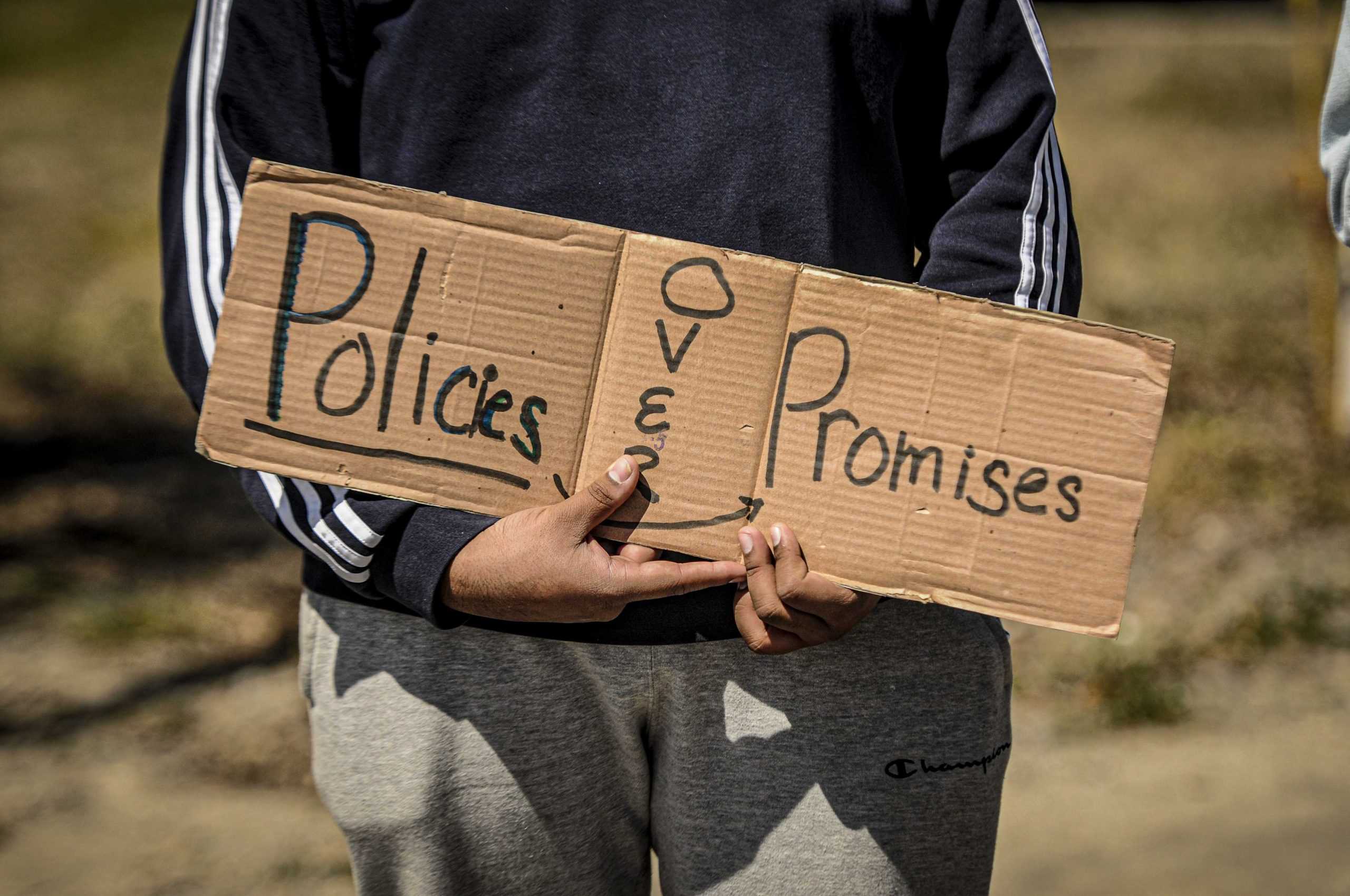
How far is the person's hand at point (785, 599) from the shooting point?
112cm

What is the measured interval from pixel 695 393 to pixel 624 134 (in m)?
0.31

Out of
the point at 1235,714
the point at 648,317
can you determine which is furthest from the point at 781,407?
the point at 1235,714

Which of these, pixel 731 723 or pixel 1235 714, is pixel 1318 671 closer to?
pixel 1235 714

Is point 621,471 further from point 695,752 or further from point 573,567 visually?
point 695,752

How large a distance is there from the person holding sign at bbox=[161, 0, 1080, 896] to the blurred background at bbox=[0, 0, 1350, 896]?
1487 mm

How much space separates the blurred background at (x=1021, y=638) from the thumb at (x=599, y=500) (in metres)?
1.79

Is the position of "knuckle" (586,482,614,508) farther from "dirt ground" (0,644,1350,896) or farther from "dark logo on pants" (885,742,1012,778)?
"dirt ground" (0,644,1350,896)

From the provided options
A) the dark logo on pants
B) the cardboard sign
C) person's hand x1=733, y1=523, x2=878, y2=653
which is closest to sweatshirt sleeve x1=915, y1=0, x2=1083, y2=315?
the cardboard sign

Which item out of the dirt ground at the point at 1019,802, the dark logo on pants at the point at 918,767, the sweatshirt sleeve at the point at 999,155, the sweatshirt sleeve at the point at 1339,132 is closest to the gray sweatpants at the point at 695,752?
the dark logo on pants at the point at 918,767

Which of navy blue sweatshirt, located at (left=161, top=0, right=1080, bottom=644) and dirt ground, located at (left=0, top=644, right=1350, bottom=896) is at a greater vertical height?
navy blue sweatshirt, located at (left=161, top=0, right=1080, bottom=644)

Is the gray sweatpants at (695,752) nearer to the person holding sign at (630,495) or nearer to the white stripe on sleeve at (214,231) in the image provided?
the person holding sign at (630,495)

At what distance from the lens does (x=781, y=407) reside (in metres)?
1.12

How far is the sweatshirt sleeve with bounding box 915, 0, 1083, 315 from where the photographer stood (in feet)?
3.97

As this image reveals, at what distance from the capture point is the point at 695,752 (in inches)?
48.8
